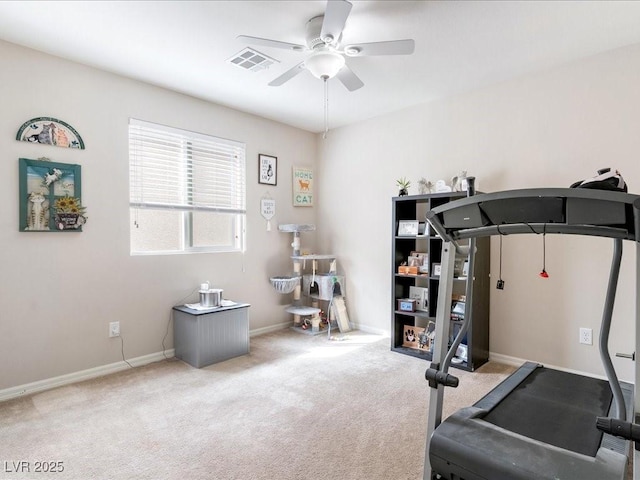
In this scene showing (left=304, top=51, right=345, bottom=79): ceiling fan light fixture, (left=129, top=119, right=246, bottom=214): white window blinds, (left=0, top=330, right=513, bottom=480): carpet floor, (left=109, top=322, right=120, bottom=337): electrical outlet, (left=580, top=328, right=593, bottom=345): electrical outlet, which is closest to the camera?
(left=0, top=330, right=513, bottom=480): carpet floor

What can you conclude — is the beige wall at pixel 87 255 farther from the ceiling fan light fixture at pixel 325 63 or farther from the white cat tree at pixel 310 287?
the ceiling fan light fixture at pixel 325 63

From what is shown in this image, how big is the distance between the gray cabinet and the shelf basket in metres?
0.65

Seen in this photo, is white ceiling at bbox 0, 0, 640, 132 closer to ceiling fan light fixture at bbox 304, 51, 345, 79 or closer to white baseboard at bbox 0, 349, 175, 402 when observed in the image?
ceiling fan light fixture at bbox 304, 51, 345, 79

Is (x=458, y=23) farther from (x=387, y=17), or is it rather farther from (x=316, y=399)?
(x=316, y=399)

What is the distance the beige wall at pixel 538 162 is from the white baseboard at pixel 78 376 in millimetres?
2382

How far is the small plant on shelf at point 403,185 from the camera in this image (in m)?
3.67

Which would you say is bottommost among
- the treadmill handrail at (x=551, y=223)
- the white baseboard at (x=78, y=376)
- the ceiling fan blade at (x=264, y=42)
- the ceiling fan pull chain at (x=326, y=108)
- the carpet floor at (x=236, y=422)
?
the carpet floor at (x=236, y=422)

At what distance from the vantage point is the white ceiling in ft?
7.25

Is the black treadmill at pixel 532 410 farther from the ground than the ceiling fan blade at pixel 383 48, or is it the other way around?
the ceiling fan blade at pixel 383 48

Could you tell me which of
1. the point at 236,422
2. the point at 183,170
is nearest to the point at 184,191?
the point at 183,170

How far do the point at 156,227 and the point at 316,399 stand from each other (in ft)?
6.99

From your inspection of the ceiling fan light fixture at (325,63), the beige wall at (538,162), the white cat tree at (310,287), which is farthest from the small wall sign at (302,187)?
the ceiling fan light fixture at (325,63)

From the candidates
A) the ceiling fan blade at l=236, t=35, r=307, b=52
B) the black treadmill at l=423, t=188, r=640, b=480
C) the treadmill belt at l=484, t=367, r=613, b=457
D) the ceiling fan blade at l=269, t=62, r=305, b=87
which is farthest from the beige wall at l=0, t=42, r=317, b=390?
the treadmill belt at l=484, t=367, r=613, b=457

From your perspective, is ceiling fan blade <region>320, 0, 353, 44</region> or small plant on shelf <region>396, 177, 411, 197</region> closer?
ceiling fan blade <region>320, 0, 353, 44</region>
